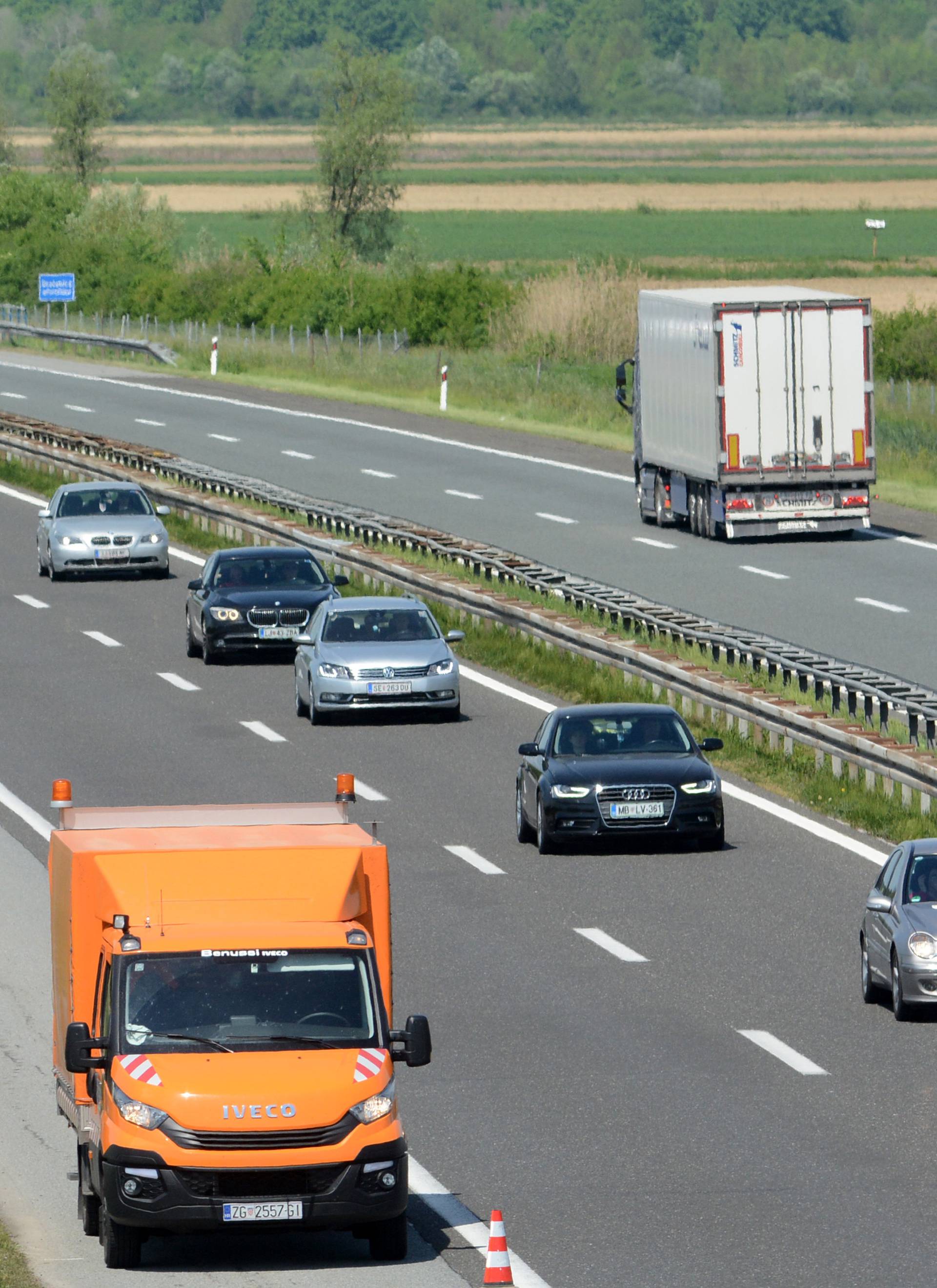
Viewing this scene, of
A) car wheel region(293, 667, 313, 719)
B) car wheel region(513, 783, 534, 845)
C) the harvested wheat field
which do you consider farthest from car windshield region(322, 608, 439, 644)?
the harvested wheat field

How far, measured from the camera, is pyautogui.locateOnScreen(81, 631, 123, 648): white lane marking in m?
36.8

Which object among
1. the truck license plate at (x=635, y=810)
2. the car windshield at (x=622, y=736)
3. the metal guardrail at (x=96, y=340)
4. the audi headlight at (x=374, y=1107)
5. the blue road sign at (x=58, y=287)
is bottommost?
the truck license plate at (x=635, y=810)

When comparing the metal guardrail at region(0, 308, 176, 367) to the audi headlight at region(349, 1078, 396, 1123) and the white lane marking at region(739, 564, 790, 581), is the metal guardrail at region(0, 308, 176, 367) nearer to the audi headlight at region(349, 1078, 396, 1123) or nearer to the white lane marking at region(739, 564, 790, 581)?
the white lane marking at region(739, 564, 790, 581)

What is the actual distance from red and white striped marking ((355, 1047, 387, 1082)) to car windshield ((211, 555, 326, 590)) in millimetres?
23823

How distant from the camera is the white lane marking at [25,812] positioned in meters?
24.1

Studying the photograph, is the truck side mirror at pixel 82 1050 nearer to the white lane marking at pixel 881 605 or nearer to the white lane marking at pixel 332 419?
the white lane marking at pixel 881 605

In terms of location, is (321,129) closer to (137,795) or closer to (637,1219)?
(137,795)

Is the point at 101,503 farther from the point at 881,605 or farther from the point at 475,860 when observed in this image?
the point at 475,860

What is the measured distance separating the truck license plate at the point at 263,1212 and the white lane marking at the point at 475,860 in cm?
1089

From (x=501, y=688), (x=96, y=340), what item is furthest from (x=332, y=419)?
(x=501, y=688)

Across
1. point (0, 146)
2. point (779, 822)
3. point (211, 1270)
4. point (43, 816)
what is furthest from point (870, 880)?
point (0, 146)

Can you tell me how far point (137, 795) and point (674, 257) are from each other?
368 ft

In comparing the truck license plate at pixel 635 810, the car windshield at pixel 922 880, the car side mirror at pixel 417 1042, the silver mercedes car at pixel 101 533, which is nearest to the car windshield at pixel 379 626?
the truck license plate at pixel 635 810

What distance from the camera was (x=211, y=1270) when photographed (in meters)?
11.8
